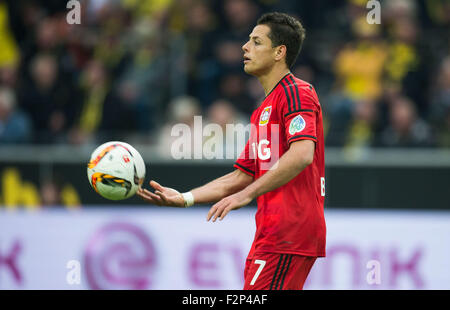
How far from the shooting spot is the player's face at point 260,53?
5.46 meters

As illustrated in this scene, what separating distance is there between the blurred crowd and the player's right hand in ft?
14.8

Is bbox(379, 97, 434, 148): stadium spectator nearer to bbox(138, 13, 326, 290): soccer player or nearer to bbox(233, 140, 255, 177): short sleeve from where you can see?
bbox(233, 140, 255, 177): short sleeve

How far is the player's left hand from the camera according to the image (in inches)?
192

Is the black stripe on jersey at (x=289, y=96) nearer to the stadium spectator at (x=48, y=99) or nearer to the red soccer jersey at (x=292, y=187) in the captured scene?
the red soccer jersey at (x=292, y=187)

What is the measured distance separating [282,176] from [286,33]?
1.16 m

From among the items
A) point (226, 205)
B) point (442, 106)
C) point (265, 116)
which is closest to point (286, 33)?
point (265, 116)

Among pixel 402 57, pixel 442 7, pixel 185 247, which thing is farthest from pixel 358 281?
pixel 442 7

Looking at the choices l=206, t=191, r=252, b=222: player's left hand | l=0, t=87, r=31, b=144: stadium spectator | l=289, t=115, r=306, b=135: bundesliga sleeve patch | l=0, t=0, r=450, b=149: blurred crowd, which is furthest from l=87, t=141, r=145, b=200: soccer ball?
l=0, t=87, r=31, b=144: stadium spectator

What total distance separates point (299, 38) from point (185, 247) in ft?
14.5

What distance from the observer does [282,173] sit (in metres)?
4.96

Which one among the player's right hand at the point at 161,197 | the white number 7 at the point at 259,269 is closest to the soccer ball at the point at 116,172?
the player's right hand at the point at 161,197

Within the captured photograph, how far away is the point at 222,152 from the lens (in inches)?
374

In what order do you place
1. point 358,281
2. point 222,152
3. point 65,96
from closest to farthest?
point 358,281
point 222,152
point 65,96

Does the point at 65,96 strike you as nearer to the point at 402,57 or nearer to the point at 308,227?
the point at 402,57
